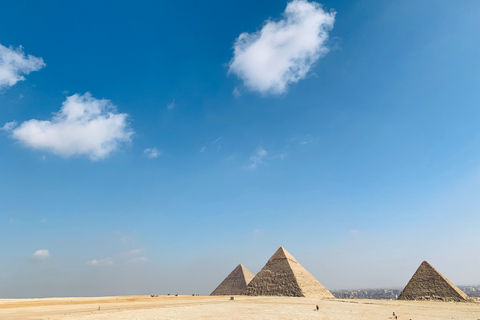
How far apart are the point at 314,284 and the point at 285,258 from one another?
9.57m

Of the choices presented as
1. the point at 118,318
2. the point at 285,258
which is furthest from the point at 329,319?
the point at 285,258

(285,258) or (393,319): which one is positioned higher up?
(285,258)

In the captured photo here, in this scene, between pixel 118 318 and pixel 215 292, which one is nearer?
pixel 118 318

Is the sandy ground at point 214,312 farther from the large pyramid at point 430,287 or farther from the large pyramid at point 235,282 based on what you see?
the large pyramid at point 235,282

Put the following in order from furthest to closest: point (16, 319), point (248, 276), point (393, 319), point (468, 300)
→ point (248, 276)
point (468, 300)
point (393, 319)
point (16, 319)

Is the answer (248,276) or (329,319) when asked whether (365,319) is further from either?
(248,276)

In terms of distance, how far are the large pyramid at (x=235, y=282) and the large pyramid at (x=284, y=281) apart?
11.7 m

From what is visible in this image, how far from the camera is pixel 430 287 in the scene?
5241 centimetres

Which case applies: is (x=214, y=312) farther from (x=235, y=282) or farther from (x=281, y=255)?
(x=235, y=282)

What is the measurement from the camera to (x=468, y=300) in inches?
1913

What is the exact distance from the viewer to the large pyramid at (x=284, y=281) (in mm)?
68938

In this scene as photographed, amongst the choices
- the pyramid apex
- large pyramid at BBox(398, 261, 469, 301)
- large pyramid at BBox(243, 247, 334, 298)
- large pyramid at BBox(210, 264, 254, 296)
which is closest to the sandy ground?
large pyramid at BBox(398, 261, 469, 301)

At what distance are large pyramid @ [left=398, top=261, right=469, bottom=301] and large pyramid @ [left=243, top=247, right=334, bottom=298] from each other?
21380 millimetres

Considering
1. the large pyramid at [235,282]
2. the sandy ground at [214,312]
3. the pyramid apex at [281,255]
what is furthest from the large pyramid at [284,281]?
the sandy ground at [214,312]
